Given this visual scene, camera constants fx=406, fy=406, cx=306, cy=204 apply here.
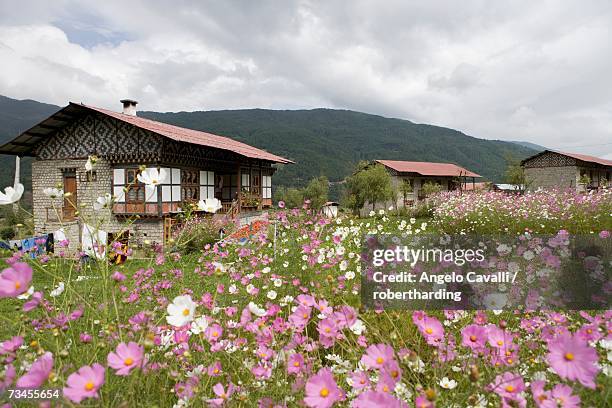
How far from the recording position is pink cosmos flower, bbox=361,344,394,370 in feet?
3.45

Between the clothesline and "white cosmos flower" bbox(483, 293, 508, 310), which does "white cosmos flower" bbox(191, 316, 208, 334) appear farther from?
"white cosmos flower" bbox(483, 293, 508, 310)

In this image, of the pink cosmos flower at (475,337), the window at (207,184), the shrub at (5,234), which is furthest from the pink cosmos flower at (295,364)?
the window at (207,184)

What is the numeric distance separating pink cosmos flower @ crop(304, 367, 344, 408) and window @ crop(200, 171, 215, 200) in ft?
46.8

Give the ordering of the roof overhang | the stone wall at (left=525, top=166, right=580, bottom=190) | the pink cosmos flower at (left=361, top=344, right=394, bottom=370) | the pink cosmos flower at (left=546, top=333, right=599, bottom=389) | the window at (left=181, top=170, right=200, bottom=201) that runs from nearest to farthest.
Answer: the pink cosmos flower at (left=546, top=333, right=599, bottom=389) → the pink cosmos flower at (left=361, top=344, right=394, bottom=370) → the roof overhang → the window at (left=181, top=170, right=200, bottom=201) → the stone wall at (left=525, top=166, right=580, bottom=190)

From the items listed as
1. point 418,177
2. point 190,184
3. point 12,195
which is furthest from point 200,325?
point 418,177

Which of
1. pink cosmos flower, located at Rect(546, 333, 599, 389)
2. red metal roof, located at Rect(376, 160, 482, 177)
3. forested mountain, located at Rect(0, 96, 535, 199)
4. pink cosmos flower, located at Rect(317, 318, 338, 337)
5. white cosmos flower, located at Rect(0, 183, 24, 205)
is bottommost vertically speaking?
pink cosmos flower, located at Rect(317, 318, 338, 337)

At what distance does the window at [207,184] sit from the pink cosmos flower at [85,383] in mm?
14179

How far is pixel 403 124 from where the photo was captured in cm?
14950

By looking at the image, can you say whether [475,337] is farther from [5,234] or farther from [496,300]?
[5,234]

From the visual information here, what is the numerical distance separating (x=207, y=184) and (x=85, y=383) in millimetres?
14731

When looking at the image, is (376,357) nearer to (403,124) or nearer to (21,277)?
(21,277)

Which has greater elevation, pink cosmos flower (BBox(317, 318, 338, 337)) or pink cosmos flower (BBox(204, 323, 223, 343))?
pink cosmos flower (BBox(317, 318, 338, 337))

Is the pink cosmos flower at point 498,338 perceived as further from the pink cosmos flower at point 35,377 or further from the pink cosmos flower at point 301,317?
the pink cosmos flower at point 35,377

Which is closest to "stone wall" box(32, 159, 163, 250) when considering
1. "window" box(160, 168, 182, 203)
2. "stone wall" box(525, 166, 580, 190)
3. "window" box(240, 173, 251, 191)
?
"window" box(160, 168, 182, 203)
